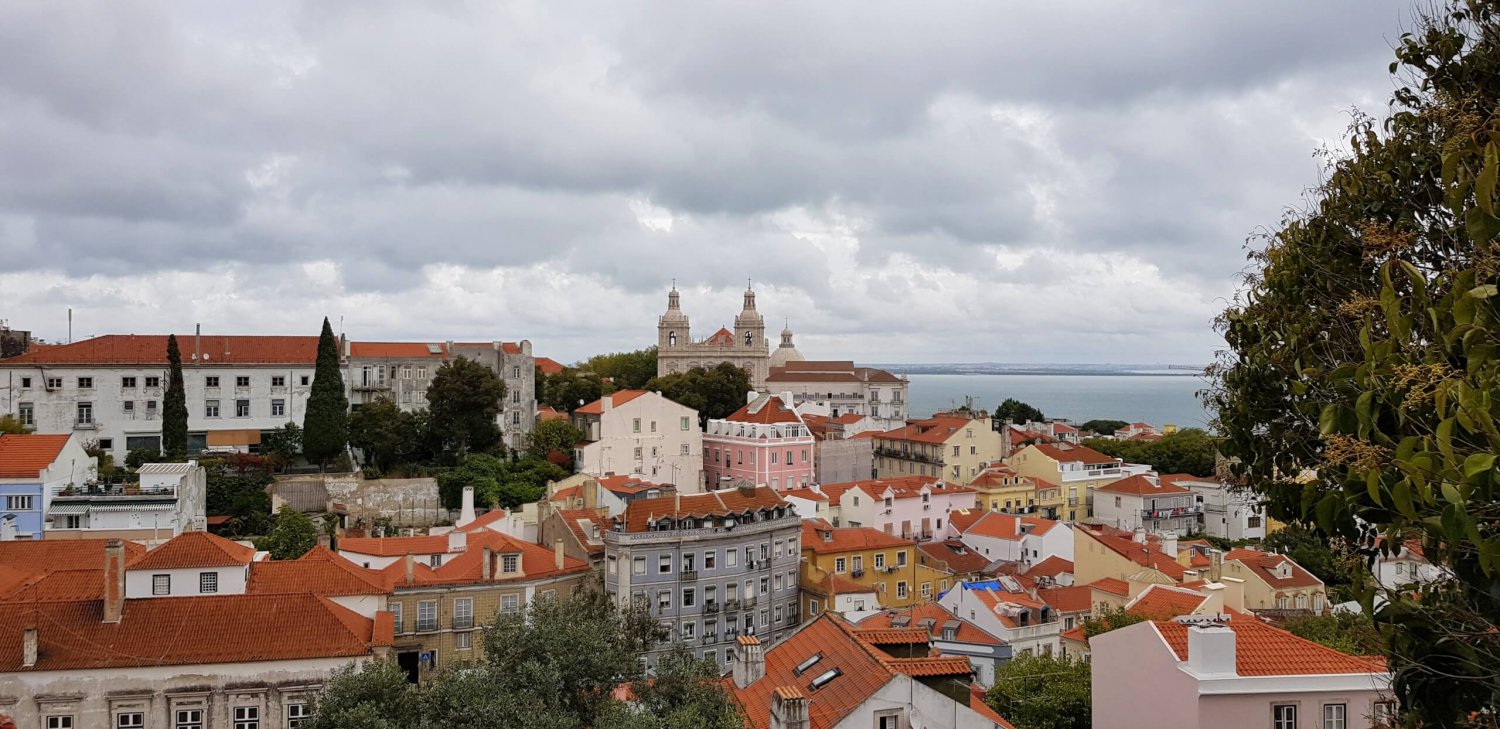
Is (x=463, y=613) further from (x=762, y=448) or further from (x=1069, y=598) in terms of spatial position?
(x=762, y=448)

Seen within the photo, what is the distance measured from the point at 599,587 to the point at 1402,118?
93.3 feet

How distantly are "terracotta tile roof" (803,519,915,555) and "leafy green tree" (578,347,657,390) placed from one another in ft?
151

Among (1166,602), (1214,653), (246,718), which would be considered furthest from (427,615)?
(1214,653)

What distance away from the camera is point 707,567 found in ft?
113

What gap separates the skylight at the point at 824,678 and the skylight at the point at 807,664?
25.3 inches

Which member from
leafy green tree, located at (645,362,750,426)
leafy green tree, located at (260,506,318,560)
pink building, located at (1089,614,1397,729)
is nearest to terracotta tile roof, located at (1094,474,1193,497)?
leafy green tree, located at (645,362,750,426)

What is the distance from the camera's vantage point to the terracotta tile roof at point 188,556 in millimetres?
24375

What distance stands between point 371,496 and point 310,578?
690 inches

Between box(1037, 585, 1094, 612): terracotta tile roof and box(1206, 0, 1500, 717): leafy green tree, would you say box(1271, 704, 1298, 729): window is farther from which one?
box(1037, 585, 1094, 612): terracotta tile roof

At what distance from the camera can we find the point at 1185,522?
54.7m

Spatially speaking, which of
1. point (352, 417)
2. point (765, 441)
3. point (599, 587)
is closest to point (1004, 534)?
point (765, 441)

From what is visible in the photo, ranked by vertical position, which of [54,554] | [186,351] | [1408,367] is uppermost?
[186,351]

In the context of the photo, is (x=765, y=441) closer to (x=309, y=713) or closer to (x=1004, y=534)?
(x=1004, y=534)

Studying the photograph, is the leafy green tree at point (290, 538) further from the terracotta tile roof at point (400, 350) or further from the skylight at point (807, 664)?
the skylight at point (807, 664)
